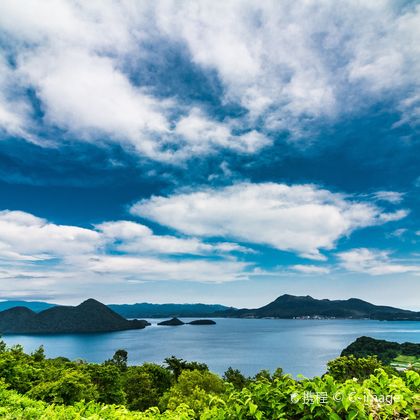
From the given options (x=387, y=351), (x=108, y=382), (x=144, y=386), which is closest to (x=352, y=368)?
(x=108, y=382)

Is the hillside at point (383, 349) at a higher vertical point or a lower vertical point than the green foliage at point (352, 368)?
lower

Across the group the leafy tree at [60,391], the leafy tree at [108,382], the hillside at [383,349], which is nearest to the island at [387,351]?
the hillside at [383,349]

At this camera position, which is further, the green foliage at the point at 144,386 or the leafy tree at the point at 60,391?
the green foliage at the point at 144,386

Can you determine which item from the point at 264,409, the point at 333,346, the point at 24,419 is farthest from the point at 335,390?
the point at 333,346

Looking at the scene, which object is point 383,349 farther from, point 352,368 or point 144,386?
point 352,368

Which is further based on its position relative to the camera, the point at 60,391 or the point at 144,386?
the point at 144,386

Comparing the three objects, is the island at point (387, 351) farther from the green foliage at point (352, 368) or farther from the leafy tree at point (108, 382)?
the leafy tree at point (108, 382)

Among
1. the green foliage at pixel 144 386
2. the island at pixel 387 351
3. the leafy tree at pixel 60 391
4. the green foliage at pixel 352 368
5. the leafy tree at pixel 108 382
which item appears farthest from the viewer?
the island at pixel 387 351

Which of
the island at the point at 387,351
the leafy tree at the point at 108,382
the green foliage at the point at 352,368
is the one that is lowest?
the island at the point at 387,351

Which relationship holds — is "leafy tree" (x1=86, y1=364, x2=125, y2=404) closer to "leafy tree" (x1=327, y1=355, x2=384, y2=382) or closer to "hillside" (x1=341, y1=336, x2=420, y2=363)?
"leafy tree" (x1=327, y1=355, x2=384, y2=382)

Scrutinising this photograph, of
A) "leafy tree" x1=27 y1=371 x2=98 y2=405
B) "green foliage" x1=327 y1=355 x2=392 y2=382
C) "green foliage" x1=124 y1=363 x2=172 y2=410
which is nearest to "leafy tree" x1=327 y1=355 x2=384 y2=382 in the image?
"green foliage" x1=327 y1=355 x2=392 y2=382

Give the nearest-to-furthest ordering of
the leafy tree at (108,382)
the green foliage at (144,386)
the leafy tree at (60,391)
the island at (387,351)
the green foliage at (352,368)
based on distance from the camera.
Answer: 1. the leafy tree at (60,391)
2. the green foliage at (352,368)
3. the leafy tree at (108,382)
4. the green foliage at (144,386)
5. the island at (387,351)

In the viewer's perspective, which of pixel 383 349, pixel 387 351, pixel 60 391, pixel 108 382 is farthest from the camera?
pixel 383 349

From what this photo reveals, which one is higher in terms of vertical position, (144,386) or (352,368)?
(352,368)
